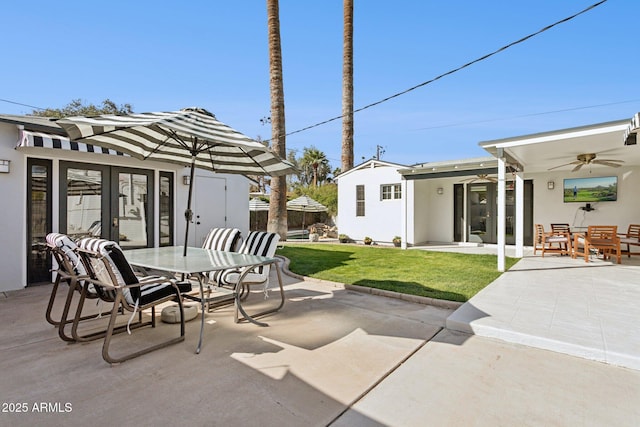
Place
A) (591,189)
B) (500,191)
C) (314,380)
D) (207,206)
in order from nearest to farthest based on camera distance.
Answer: (314,380)
(500,191)
(207,206)
(591,189)

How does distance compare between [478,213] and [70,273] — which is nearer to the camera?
[70,273]

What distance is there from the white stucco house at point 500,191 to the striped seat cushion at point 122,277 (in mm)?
6770

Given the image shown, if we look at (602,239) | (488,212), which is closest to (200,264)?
(602,239)

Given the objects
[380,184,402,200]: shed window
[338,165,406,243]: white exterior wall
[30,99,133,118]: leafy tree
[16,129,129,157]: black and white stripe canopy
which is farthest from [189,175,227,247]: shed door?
[30,99,133,118]: leafy tree

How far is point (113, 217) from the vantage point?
22.7ft

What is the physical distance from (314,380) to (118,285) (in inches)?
80.2

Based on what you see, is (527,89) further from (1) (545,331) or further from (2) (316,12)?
(1) (545,331)

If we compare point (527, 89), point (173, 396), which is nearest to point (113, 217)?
point (173, 396)

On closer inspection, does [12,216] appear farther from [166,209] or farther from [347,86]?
[347,86]

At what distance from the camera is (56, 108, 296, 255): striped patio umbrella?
11.0ft

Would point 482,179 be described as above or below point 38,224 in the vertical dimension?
above

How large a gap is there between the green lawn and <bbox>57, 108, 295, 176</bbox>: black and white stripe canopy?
111 inches

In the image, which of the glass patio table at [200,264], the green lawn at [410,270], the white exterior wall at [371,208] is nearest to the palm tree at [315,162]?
the white exterior wall at [371,208]

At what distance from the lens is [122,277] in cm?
313
